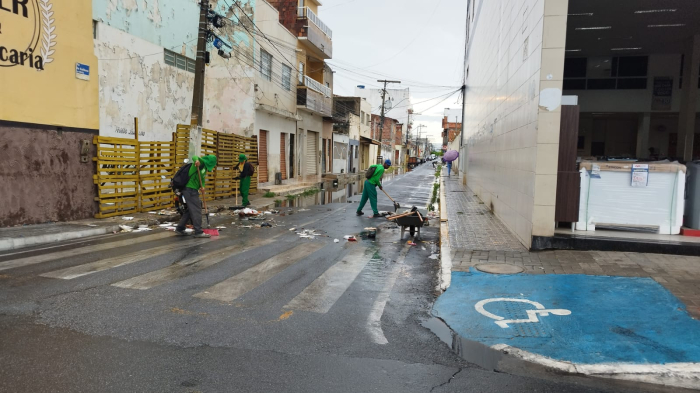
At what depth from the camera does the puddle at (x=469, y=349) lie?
415cm

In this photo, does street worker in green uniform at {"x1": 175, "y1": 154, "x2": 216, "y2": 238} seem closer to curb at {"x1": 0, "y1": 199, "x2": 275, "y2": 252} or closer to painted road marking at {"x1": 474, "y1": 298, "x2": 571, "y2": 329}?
curb at {"x1": 0, "y1": 199, "x2": 275, "y2": 252}

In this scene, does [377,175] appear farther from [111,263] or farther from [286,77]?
[286,77]

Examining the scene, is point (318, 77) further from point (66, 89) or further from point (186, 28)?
point (66, 89)

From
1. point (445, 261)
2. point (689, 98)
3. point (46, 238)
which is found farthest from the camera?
point (689, 98)

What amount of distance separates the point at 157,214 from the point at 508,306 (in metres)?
10.5

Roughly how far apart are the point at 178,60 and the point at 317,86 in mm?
16440

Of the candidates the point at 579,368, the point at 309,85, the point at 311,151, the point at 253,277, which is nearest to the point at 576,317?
the point at 579,368

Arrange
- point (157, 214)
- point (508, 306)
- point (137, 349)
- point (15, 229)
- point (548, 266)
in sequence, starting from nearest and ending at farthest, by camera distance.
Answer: point (137, 349) < point (508, 306) < point (548, 266) < point (15, 229) < point (157, 214)

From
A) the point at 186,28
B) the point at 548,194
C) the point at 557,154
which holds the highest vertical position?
the point at 186,28

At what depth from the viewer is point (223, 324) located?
4.77 metres

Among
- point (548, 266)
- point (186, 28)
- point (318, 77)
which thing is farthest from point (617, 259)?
point (318, 77)

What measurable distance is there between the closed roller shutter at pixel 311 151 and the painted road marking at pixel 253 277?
25.5m

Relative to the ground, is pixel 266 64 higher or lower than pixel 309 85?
higher

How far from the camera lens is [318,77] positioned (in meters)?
35.4
